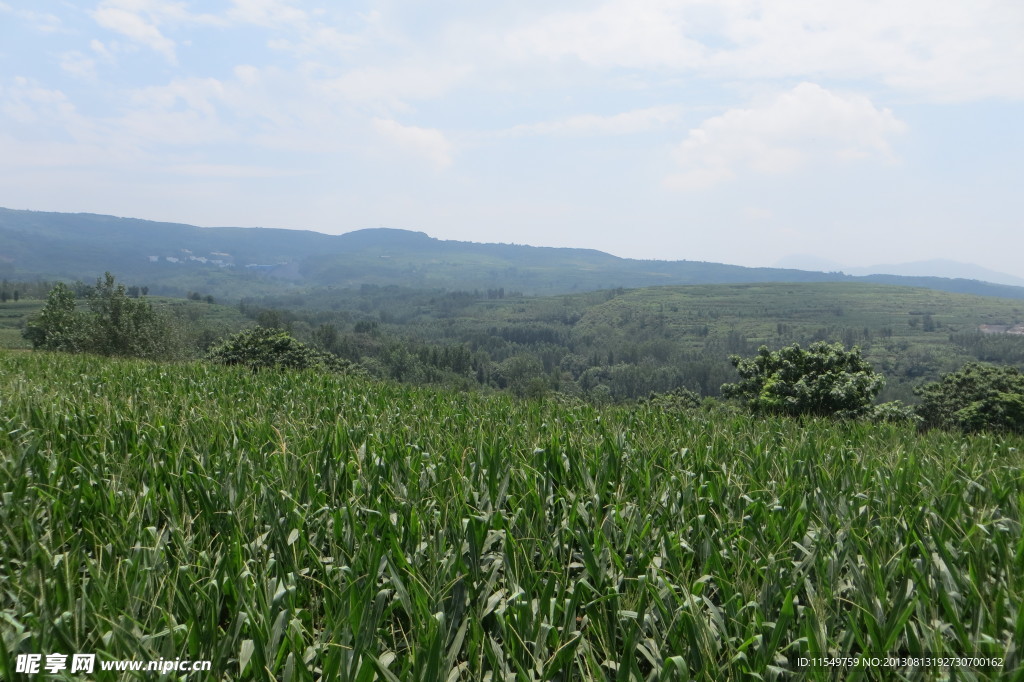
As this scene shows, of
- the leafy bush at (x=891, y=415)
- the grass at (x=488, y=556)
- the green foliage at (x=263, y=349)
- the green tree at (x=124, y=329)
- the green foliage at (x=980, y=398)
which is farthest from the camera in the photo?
the green tree at (x=124, y=329)

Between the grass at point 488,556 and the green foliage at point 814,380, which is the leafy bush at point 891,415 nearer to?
the green foliage at point 814,380

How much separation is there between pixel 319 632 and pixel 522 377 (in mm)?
150173

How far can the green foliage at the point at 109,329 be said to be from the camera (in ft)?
169

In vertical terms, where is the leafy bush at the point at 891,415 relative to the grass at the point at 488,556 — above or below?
below

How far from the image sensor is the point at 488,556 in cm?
352

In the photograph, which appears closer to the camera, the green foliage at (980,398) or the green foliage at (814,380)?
the green foliage at (814,380)

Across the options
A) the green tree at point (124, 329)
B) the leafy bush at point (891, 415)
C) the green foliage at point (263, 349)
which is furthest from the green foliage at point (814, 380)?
the green tree at point (124, 329)

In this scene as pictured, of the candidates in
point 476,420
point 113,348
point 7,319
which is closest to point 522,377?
point 113,348

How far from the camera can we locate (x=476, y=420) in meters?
8.52

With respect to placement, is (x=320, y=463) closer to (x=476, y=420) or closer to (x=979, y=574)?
(x=476, y=420)

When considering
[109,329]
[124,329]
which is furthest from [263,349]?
[109,329]

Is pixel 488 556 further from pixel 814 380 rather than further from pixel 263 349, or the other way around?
pixel 263 349

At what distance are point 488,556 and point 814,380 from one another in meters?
23.3

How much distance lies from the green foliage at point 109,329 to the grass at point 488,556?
2179 inches
